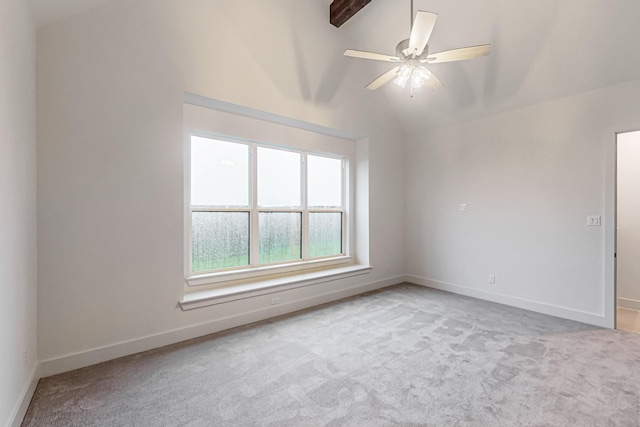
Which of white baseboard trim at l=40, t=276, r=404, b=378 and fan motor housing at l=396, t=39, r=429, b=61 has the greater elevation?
fan motor housing at l=396, t=39, r=429, b=61

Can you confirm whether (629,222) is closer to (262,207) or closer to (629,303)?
(629,303)

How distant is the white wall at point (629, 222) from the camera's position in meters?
3.91

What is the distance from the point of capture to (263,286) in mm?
3426

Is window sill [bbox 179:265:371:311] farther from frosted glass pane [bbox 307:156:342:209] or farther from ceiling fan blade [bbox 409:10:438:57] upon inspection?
ceiling fan blade [bbox 409:10:438:57]

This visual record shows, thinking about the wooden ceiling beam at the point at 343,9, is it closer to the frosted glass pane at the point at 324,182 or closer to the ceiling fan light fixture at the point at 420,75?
the ceiling fan light fixture at the point at 420,75

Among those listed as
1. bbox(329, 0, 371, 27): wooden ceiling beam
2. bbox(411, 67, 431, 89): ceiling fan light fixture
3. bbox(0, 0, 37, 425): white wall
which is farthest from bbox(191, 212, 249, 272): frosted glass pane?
bbox(329, 0, 371, 27): wooden ceiling beam

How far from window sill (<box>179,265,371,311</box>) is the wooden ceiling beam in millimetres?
3489

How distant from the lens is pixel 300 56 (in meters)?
3.61

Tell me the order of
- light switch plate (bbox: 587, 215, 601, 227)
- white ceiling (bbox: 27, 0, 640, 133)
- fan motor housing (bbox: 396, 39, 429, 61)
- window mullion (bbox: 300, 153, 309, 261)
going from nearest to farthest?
fan motor housing (bbox: 396, 39, 429, 61) → white ceiling (bbox: 27, 0, 640, 133) → light switch plate (bbox: 587, 215, 601, 227) → window mullion (bbox: 300, 153, 309, 261)

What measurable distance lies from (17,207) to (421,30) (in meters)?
3.19

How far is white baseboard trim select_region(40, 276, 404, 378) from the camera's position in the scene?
2.29 meters

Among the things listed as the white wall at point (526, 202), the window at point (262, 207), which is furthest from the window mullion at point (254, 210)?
the white wall at point (526, 202)

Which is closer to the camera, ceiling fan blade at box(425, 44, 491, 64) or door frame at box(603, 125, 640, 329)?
ceiling fan blade at box(425, 44, 491, 64)

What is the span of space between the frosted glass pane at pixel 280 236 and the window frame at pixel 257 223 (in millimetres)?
66
